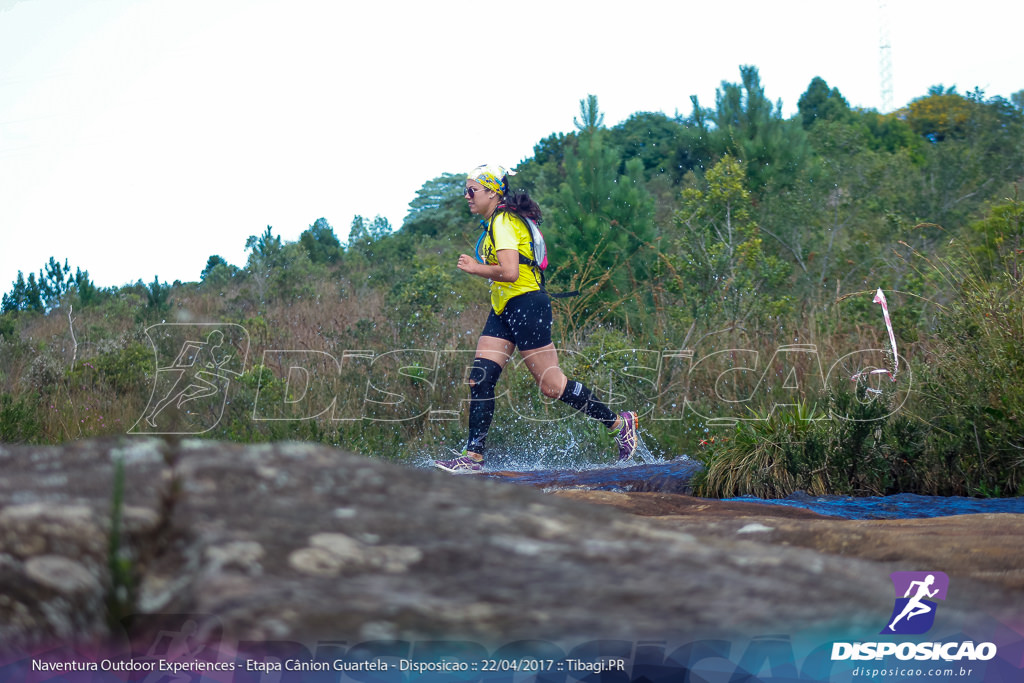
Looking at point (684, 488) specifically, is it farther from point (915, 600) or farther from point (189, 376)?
point (189, 376)

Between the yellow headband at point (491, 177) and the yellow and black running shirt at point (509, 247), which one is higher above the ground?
the yellow headband at point (491, 177)

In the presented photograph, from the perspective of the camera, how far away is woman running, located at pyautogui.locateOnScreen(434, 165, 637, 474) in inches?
245

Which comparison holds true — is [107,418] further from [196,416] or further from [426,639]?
[426,639]

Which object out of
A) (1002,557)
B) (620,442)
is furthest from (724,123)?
(1002,557)

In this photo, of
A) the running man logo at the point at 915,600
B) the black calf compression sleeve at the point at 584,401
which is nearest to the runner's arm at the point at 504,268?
the black calf compression sleeve at the point at 584,401

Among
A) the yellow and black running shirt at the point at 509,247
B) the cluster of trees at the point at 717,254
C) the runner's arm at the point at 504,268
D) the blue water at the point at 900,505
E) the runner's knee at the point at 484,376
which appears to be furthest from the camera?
the cluster of trees at the point at 717,254

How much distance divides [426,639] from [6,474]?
0.90 meters

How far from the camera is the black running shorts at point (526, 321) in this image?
625 centimetres

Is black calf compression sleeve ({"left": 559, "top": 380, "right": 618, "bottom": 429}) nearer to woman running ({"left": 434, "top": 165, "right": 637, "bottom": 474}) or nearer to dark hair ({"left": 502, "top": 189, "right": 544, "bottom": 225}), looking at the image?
woman running ({"left": 434, "top": 165, "right": 637, "bottom": 474})

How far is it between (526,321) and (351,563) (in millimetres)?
4926

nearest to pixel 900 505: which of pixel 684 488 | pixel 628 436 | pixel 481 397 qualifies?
pixel 684 488

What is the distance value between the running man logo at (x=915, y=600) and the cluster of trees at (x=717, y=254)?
3664 millimetres

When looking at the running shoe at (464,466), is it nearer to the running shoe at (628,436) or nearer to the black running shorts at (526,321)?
the black running shorts at (526,321)

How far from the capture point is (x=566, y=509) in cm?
171
